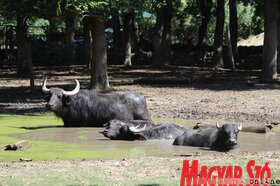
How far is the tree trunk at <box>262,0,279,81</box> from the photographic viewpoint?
29.2m

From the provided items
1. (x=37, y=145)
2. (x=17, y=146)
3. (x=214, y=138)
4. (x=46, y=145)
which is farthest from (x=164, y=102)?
(x=17, y=146)

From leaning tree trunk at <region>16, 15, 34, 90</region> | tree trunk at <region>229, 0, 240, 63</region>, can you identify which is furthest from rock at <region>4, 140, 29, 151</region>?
tree trunk at <region>229, 0, 240, 63</region>

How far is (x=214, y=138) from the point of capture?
13266mm

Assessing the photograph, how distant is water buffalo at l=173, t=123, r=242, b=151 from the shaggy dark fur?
3.25m

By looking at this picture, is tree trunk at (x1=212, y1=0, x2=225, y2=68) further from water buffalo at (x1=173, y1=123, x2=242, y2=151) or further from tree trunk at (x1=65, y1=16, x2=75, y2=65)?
water buffalo at (x1=173, y1=123, x2=242, y2=151)

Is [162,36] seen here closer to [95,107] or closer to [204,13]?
[204,13]

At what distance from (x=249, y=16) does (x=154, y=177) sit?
65.4 meters

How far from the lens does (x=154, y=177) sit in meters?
8.88

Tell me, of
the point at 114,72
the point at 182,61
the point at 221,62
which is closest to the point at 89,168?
the point at 114,72

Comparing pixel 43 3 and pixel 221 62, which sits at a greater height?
pixel 43 3

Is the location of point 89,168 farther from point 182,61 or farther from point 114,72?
point 182,61

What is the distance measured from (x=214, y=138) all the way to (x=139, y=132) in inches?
79.5

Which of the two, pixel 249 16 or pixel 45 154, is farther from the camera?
pixel 249 16

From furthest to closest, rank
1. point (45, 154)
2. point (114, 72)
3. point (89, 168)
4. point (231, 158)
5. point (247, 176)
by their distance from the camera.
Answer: point (114, 72), point (45, 154), point (231, 158), point (89, 168), point (247, 176)
